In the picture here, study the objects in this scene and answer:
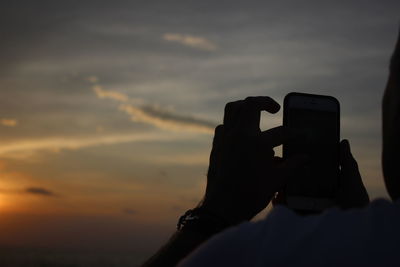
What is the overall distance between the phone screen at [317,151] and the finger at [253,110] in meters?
0.31

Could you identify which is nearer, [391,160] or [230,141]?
[391,160]

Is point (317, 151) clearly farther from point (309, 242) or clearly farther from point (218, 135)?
point (309, 242)

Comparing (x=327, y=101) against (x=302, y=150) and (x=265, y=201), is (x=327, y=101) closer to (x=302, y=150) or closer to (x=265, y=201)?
(x=302, y=150)

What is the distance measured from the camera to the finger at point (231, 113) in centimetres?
254

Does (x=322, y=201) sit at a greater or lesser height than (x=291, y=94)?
lesser

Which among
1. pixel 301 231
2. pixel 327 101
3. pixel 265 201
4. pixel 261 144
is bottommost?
pixel 301 231

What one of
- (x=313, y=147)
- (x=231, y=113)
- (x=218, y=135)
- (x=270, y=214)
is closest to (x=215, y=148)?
(x=218, y=135)

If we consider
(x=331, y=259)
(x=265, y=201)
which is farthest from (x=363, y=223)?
(x=265, y=201)

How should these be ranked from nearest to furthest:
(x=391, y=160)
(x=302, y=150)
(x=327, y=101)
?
(x=391, y=160) → (x=302, y=150) → (x=327, y=101)

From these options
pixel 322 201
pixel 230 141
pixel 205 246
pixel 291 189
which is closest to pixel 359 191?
pixel 322 201

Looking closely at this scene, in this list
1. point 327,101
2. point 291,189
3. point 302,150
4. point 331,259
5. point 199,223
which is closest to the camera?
point 331,259

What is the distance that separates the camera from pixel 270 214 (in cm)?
159

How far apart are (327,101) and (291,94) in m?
0.28

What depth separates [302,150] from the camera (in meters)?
3.08
